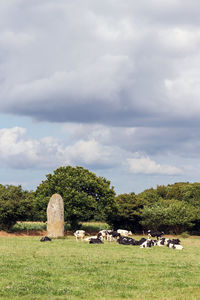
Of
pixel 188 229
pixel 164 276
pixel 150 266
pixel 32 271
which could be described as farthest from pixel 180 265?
pixel 188 229

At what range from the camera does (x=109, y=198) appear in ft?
218

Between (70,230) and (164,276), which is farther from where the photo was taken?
(70,230)

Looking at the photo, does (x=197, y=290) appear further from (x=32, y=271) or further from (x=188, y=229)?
(x=188, y=229)

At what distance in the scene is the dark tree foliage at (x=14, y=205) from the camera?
65375 mm

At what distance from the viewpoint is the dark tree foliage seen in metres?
65.4

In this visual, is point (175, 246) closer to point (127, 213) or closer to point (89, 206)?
point (89, 206)

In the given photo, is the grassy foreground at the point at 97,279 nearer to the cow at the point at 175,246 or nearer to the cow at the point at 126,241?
the cow at the point at 175,246

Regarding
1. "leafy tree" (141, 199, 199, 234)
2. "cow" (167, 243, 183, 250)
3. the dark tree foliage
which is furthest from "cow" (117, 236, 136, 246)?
the dark tree foliage

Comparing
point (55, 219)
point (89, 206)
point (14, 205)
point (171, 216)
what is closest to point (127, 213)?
point (171, 216)

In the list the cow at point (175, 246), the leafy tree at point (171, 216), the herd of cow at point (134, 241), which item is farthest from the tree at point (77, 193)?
the cow at point (175, 246)

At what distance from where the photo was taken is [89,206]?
6391cm

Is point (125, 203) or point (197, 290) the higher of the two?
point (125, 203)

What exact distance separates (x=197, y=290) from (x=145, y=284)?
2352 mm

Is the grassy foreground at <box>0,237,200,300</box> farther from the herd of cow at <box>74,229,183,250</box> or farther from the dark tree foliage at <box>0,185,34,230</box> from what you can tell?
the dark tree foliage at <box>0,185,34,230</box>
